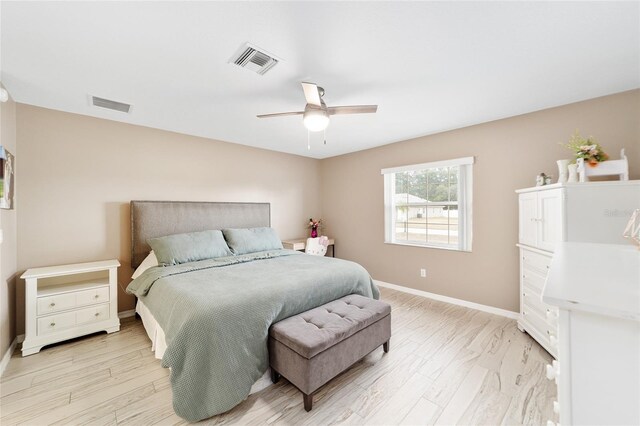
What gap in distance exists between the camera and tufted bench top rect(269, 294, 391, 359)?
1.68 meters

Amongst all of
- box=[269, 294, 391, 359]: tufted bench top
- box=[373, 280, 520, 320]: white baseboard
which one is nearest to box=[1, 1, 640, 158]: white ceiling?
box=[269, 294, 391, 359]: tufted bench top

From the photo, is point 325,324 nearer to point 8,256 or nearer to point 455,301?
point 455,301

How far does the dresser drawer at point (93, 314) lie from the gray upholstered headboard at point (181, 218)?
A: 58 cm

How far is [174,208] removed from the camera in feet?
11.1

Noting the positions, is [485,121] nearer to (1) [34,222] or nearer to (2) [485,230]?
(2) [485,230]

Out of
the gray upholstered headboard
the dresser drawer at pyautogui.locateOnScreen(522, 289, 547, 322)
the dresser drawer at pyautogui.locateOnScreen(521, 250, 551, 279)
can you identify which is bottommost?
the dresser drawer at pyautogui.locateOnScreen(522, 289, 547, 322)

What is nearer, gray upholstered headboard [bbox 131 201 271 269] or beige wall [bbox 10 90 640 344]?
beige wall [bbox 10 90 640 344]

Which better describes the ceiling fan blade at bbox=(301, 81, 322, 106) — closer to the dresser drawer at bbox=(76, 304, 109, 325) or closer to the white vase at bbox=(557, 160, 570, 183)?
the white vase at bbox=(557, 160, 570, 183)

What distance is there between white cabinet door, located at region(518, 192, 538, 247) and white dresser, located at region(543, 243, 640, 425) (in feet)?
6.84

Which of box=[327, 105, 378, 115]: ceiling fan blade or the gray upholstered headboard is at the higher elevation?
box=[327, 105, 378, 115]: ceiling fan blade

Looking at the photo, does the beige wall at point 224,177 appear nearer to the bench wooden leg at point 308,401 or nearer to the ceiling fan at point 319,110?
the ceiling fan at point 319,110

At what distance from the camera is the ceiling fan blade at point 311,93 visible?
1868mm

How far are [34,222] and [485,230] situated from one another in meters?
5.06

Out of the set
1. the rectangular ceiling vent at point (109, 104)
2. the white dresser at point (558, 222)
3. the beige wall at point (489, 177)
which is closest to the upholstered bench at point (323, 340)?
the white dresser at point (558, 222)
